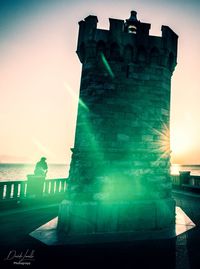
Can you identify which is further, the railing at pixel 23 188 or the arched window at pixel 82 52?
the railing at pixel 23 188

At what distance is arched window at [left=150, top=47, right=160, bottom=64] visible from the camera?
6.27 metres

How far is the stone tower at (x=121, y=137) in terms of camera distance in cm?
539

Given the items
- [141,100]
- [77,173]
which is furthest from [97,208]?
[141,100]

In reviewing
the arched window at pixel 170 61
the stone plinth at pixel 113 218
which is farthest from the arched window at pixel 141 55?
the stone plinth at pixel 113 218

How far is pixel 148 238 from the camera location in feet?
16.3

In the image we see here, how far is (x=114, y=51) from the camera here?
239 inches

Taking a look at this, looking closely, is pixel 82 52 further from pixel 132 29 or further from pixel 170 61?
pixel 170 61

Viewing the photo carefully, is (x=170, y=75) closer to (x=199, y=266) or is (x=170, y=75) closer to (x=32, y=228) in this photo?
(x=199, y=266)

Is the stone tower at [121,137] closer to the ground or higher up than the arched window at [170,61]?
closer to the ground

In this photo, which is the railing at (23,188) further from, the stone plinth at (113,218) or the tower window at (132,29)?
the tower window at (132,29)

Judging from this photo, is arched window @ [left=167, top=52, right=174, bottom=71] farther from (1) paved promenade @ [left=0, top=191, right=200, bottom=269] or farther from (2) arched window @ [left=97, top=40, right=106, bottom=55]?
(1) paved promenade @ [left=0, top=191, right=200, bottom=269]

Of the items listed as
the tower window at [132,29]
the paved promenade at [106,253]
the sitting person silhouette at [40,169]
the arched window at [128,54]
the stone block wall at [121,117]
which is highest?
the tower window at [132,29]

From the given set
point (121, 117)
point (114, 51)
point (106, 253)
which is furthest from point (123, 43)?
point (106, 253)

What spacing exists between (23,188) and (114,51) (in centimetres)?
723
